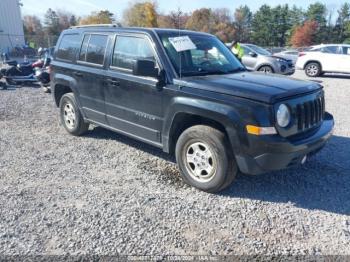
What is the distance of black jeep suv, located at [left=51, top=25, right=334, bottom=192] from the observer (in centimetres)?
350

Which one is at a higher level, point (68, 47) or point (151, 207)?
point (68, 47)

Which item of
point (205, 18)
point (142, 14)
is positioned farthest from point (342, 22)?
point (142, 14)

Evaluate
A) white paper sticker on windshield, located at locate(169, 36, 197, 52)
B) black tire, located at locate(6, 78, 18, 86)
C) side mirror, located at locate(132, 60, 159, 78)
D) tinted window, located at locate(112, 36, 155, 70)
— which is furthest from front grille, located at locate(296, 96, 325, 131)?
black tire, located at locate(6, 78, 18, 86)

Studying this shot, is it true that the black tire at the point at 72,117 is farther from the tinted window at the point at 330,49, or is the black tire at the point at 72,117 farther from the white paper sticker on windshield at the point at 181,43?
the tinted window at the point at 330,49

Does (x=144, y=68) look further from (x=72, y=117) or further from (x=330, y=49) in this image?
(x=330, y=49)

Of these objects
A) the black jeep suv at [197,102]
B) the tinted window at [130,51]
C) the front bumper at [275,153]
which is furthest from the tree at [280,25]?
the front bumper at [275,153]

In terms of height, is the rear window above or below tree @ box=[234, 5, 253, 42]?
below

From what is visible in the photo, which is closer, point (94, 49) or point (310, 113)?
point (310, 113)

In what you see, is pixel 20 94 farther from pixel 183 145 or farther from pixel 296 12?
pixel 296 12

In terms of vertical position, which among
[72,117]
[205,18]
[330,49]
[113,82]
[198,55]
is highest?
[205,18]

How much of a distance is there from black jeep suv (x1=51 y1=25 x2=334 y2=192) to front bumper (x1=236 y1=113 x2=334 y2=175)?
11 millimetres

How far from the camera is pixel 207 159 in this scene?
13.0 feet

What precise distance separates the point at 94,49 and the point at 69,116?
1634 mm

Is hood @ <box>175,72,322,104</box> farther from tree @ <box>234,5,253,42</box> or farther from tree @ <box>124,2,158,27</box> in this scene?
tree @ <box>234,5,253,42</box>
